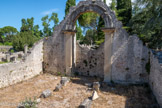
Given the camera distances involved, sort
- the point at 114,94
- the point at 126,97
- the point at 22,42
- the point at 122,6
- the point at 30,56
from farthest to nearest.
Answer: the point at 22,42
the point at 122,6
the point at 30,56
the point at 114,94
the point at 126,97

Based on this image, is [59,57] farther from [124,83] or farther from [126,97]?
[126,97]

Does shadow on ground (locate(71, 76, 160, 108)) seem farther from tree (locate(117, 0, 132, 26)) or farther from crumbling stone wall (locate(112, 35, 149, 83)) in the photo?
tree (locate(117, 0, 132, 26))

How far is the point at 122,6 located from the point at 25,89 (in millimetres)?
17977

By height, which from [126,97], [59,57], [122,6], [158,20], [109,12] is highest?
[122,6]

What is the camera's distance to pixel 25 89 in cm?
829

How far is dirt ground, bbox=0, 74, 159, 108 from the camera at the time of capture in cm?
624

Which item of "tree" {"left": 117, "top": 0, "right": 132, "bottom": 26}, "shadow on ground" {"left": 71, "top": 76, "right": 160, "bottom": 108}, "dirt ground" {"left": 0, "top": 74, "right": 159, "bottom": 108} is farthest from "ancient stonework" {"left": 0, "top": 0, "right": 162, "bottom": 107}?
"tree" {"left": 117, "top": 0, "right": 132, "bottom": 26}

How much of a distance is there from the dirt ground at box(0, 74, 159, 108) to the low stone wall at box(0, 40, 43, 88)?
0.50 metres

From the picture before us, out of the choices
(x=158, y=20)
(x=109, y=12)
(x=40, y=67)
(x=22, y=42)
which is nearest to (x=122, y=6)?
(x=109, y=12)

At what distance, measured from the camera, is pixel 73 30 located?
35.9 feet

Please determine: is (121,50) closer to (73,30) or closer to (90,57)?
(90,57)

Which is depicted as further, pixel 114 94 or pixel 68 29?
pixel 68 29

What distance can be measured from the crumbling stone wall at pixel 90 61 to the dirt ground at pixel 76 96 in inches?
→ 81.7

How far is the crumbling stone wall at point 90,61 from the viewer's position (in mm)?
10867
